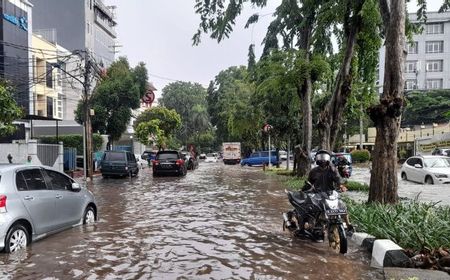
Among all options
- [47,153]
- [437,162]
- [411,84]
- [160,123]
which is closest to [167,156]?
[47,153]

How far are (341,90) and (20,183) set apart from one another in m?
13.2

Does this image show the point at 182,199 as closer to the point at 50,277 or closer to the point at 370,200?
the point at 370,200

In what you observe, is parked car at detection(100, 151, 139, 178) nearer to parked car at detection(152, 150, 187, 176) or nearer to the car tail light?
parked car at detection(152, 150, 187, 176)

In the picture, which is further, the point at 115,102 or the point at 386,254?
the point at 115,102

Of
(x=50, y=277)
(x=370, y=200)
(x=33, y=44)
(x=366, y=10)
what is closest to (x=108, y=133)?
(x=33, y=44)

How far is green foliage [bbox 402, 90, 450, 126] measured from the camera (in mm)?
62531

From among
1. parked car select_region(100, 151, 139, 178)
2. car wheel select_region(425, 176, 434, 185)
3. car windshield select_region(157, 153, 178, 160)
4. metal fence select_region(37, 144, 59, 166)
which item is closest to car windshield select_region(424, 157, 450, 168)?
car wheel select_region(425, 176, 434, 185)

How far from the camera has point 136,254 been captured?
8117mm

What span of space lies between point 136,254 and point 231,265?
181cm

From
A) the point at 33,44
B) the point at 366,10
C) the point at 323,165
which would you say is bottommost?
the point at 323,165

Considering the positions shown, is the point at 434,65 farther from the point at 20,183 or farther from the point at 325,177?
the point at 20,183

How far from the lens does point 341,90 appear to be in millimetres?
18344

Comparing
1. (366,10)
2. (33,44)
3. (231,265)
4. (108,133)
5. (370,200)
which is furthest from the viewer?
(108,133)

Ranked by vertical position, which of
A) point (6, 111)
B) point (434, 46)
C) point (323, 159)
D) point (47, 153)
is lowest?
point (47, 153)
